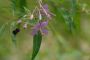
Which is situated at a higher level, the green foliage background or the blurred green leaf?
the blurred green leaf

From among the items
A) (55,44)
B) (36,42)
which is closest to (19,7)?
(36,42)

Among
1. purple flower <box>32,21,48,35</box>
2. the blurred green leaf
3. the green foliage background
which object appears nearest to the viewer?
purple flower <box>32,21,48,35</box>

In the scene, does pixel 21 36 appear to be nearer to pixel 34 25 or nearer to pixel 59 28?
pixel 59 28

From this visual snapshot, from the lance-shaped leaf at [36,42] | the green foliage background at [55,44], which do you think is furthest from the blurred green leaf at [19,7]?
the green foliage background at [55,44]

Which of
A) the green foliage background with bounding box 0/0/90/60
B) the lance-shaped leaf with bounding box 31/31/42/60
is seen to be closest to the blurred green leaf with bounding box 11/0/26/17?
the lance-shaped leaf with bounding box 31/31/42/60

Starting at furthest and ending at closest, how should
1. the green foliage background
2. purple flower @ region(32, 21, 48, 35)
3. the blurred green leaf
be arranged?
the green foliage background, the blurred green leaf, purple flower @ region(32, 21, 48, 35)

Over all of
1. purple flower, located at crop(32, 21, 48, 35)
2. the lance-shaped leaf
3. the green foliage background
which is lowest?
the green foliage background

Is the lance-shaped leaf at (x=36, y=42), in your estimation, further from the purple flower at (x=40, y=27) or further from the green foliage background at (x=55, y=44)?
the green foliage background at (x=55, y=44)

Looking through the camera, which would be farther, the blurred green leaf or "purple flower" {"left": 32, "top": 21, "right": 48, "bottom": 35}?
the blurred green leaf

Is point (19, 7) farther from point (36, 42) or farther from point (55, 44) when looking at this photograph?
point (55, 44)

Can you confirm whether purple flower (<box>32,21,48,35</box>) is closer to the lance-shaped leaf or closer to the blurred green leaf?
the lance-shaped leaf

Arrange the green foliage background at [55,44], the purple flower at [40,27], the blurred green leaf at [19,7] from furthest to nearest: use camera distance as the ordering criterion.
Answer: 1. the green foliage background at [55,44]
2. the blurred green leaf at [19,7]
3. the purple flower at [40,27]
